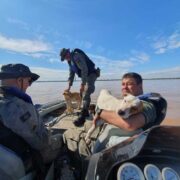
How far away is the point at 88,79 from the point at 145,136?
4.58 m

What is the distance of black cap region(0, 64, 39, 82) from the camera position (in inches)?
79.9

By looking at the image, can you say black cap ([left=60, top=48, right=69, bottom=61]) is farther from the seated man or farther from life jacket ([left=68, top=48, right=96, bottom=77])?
the seated man

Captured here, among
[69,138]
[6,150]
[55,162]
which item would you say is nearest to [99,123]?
[69,138]

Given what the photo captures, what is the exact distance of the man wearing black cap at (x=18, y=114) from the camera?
6.02 feet

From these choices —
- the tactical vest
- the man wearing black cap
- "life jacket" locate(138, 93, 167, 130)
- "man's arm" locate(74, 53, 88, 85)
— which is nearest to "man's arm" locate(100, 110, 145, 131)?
"life jacket" locate(138, 93, 167, 130)

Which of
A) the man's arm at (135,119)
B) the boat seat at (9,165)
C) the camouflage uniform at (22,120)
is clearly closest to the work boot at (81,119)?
the man's arm at (135,119)

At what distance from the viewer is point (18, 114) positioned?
184 cm

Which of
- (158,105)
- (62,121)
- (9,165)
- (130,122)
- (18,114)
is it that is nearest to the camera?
(9,165)

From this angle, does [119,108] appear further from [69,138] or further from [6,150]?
[6,150]

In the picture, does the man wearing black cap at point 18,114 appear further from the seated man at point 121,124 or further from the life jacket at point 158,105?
the life jacket at point 158,105

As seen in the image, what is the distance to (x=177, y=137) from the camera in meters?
1.82

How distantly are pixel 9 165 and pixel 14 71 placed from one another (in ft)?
2.28

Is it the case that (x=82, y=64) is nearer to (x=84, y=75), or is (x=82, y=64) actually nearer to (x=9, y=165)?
(x=84, y=75)

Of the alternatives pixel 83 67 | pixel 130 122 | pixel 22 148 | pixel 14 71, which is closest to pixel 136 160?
pixel 130 122
